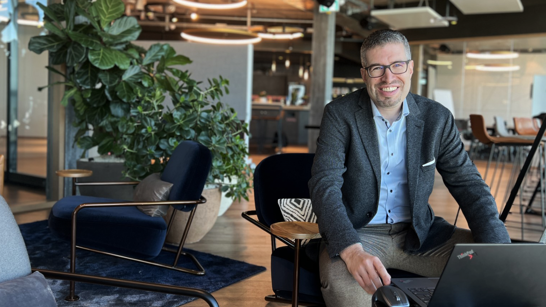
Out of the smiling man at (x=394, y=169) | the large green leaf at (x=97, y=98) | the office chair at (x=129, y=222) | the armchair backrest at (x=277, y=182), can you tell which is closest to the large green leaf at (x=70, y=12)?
the large green leaf at (x=97, y=98)

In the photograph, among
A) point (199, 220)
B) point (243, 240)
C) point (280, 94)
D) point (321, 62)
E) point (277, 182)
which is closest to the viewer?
point (277, 182)

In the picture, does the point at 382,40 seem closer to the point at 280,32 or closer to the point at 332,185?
the point at 332,185

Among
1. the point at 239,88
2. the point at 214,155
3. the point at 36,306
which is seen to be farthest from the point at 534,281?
the point at 239,88

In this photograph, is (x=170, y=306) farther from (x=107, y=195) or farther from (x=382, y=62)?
(x=107, y=195)

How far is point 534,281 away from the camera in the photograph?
4.08ft

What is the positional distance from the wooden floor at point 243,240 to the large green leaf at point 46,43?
151 cm

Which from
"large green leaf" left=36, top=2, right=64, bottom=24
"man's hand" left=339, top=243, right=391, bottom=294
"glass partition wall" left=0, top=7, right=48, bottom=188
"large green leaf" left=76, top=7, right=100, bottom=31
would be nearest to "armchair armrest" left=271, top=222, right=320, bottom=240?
"man's hand" left=339, top=243, right=391, bottom=294

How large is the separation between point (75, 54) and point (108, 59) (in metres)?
0.32

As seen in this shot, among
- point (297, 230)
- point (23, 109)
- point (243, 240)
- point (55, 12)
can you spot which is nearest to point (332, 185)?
point (297, 230)

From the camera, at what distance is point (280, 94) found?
20.5 meters

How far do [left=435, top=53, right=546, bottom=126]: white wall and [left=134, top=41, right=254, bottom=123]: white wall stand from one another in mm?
9224

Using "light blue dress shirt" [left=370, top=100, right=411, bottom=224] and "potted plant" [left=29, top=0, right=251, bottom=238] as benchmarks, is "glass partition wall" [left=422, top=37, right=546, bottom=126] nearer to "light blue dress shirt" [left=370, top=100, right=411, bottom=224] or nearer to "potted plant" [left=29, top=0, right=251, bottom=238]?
"potted plant" [left=29, top=0, right=251, bottom=238]

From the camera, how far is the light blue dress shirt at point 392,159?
1974 millimetres

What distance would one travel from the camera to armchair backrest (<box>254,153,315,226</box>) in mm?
2414
